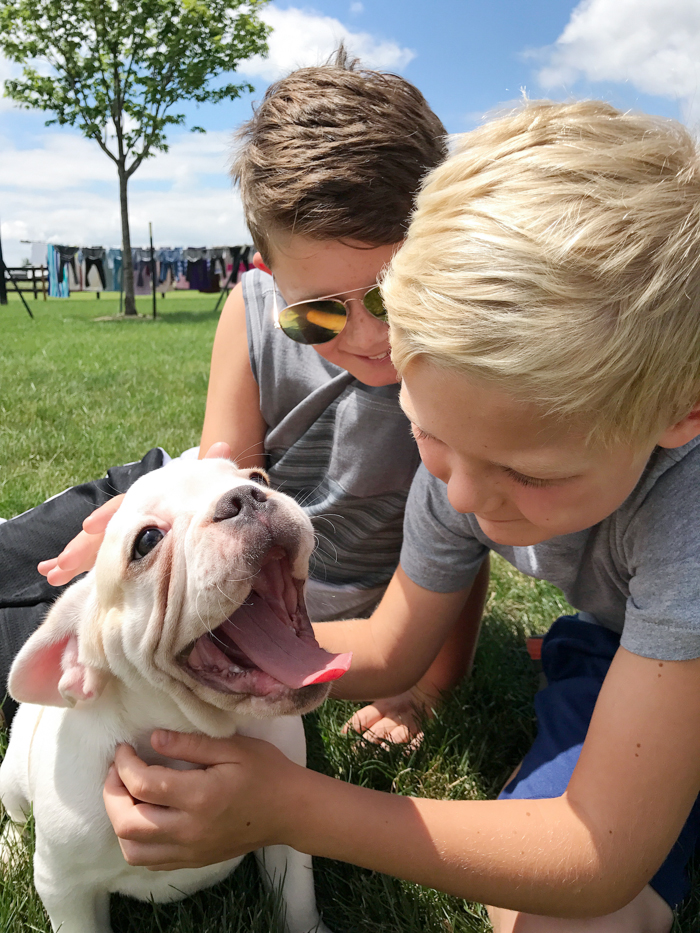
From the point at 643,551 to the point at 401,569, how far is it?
780 mm

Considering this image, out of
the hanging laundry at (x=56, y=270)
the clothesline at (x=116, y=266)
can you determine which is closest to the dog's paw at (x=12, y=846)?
the clothesline at (x=116, y=266)

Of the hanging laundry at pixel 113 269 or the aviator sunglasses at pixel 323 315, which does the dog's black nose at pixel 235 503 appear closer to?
the aviator sunglasses at pixel 323 315

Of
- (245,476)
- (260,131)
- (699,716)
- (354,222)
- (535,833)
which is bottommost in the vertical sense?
(535,833)

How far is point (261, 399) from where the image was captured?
9.27 ft

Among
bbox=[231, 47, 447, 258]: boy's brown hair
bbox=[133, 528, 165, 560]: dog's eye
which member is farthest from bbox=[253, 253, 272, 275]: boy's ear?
bbox=[133, 528, 165, 560]: dog's eye

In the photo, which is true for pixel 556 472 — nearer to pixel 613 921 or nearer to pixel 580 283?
pixel 580 283

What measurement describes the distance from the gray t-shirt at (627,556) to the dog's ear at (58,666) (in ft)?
3.02

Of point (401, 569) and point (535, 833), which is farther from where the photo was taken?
point (401, 569)

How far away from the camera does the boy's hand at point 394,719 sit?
2.52 metres

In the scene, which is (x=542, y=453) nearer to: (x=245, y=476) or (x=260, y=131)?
(x=245, y=476)

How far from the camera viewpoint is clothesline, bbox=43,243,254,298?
2967 centimetres

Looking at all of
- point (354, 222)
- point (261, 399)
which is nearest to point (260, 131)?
point (354, 222)

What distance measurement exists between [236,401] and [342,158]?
1082 millimetres

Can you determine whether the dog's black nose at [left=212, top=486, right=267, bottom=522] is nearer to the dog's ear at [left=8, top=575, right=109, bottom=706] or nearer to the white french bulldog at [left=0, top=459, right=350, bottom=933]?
the white french bulldog at [left=0, top=459, right=350, bottom=933]
